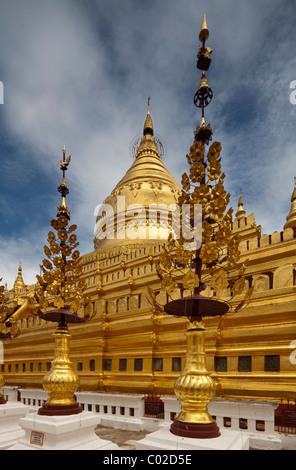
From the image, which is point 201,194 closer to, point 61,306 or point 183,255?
point 183,255

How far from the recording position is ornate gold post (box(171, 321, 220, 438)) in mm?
4676

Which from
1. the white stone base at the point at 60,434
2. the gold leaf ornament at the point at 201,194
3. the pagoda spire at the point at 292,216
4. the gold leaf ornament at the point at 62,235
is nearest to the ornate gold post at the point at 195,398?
the gold leaf ornament at the point at 201,194

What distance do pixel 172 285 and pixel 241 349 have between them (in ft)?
19.2

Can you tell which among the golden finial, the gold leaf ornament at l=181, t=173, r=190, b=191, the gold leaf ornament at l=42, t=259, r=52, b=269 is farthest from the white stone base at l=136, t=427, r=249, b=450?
the golden finial

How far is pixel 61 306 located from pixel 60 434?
2737 millimetres

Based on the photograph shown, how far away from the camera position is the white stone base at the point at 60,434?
631 cm

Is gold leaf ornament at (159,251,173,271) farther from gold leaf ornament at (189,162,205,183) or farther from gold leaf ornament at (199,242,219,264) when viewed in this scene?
gold leaf ornament at (189,162,205,183)

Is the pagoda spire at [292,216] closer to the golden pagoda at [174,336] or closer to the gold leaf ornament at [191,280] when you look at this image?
the golden pagoda at [174,336]

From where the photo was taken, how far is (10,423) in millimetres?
9172

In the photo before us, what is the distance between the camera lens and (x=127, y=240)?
28500 millimetres

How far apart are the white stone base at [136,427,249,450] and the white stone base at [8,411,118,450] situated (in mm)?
2576

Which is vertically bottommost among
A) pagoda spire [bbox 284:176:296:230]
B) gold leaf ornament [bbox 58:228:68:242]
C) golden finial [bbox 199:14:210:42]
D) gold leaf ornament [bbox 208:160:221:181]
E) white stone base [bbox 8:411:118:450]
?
white stone base [bbox 8:411:118:450]

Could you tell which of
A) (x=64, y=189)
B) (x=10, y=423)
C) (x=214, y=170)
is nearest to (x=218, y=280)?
(x=214, y=170)
